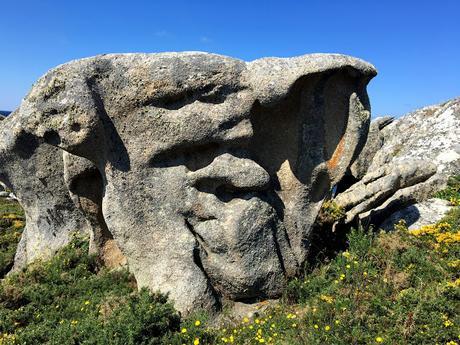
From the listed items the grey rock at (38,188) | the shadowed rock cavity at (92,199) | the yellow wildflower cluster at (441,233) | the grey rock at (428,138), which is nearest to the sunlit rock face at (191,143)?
the shadowed rock cavity at (92,199)

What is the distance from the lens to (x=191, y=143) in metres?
7.97

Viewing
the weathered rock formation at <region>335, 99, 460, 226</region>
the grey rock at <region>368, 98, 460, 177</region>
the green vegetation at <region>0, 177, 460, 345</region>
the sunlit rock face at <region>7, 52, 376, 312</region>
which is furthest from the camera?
the grey rock at <region>368, 98, 460, 177</region>

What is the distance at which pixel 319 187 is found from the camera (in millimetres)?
9047

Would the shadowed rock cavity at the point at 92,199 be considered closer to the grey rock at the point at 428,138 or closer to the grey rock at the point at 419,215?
the grey rock at the point at 419,215

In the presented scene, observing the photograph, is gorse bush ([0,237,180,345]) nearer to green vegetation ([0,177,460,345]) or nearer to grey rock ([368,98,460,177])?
green vegetation ([0,177,460,345])

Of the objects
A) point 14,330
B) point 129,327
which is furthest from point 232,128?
point 14,330

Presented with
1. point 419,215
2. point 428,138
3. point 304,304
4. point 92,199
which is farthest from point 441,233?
point 428,138

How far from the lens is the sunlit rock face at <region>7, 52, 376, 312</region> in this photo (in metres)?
7.74

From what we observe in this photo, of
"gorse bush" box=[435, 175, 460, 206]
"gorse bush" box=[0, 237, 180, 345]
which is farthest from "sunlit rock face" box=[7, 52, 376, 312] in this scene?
"gorse bush" box=[435, 175, 460, 206]

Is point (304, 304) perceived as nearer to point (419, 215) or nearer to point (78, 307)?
point (78, 307)

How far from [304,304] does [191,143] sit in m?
3.64

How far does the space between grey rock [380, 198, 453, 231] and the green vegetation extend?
1080 mm

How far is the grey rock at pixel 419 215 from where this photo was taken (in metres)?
11.2

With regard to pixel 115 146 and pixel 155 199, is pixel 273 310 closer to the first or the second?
pixel 155 199
